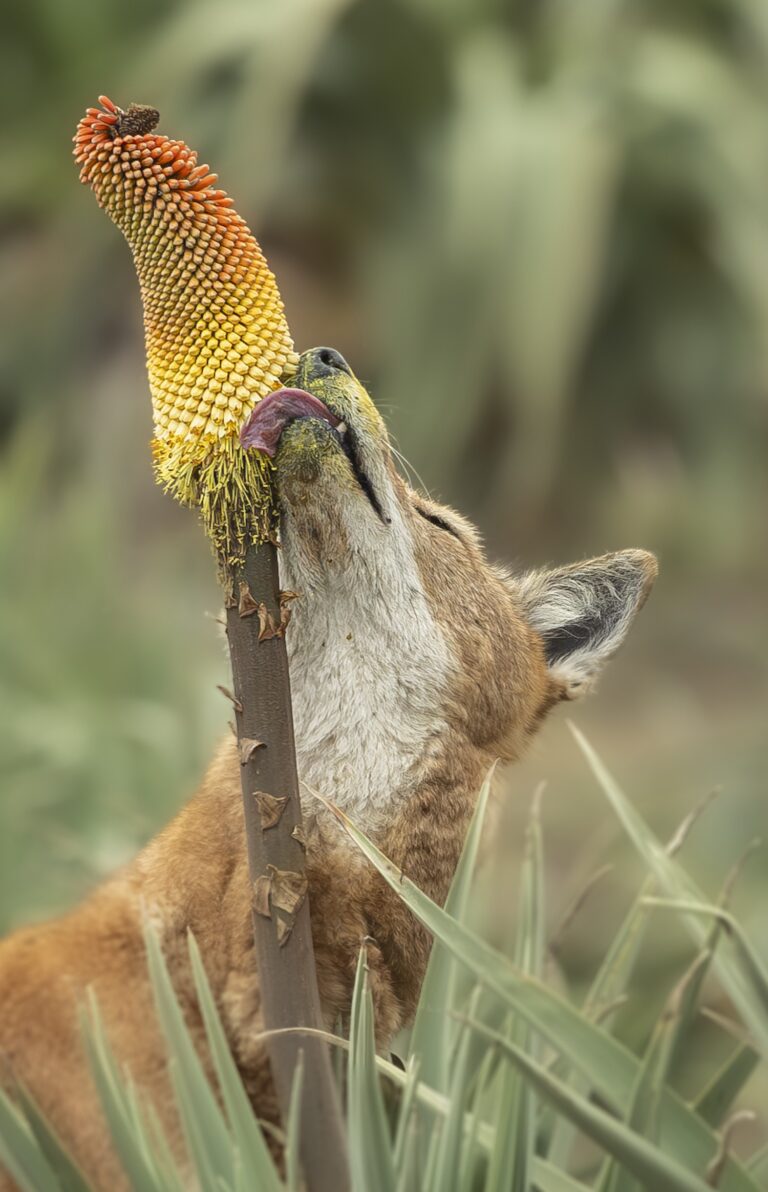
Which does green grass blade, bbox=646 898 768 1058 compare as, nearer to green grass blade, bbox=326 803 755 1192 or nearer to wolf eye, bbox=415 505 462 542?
green grass blade, bbox=326 803 755 1192

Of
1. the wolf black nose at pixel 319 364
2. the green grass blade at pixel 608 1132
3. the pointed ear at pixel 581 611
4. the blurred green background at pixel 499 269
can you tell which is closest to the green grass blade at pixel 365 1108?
the green grass blade at pixel 608 1132

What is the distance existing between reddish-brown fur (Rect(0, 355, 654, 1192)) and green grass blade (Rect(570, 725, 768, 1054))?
248 millimetres

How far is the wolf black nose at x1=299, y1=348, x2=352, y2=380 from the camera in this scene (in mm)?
Answer: 1887

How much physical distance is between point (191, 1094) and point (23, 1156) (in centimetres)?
22

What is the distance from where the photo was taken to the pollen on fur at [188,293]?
63.1 inches

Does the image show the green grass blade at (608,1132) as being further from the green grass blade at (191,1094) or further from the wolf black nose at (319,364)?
the wolf black nose at (319,364)

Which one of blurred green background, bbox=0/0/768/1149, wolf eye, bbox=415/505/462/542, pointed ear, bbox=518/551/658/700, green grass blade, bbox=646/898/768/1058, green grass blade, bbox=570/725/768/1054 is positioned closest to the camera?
green grass blade, bbox=646/898/768/1058

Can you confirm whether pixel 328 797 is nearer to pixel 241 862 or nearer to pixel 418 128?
pixel 241 862

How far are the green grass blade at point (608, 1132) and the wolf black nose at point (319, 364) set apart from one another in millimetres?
811

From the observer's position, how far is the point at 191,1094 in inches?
76.6

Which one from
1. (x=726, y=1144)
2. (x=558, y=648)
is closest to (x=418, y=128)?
(x=558, y=648)

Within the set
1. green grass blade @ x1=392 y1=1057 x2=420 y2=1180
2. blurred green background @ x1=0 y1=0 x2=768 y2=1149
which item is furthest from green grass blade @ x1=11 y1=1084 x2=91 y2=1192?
blurred green background @ x1=0 y1=0 x2=768 y2=1149

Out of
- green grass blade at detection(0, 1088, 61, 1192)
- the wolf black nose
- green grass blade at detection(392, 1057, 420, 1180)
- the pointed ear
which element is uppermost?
the wolf black nose

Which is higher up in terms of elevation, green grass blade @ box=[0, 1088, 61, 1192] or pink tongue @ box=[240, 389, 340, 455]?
pink tongue @ box=[240, 389, 340, 455]
